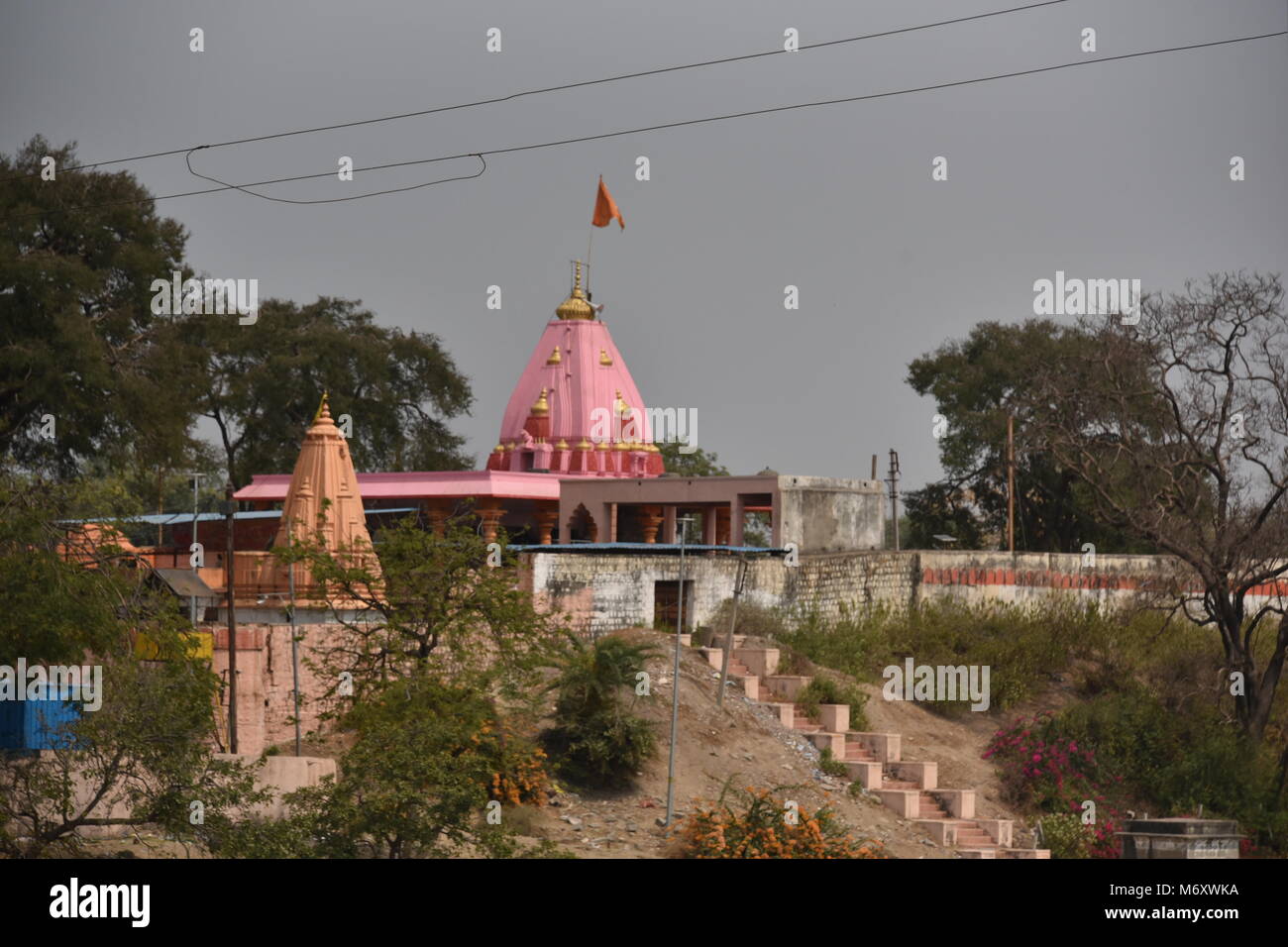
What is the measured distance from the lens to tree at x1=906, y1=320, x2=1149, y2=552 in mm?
46781

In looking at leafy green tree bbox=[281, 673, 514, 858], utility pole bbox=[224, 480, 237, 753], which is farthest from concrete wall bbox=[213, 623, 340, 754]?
leafy green tree bbox=[281, 673, 514, 858]

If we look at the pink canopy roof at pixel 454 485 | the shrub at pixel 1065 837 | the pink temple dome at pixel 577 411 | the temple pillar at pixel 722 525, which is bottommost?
the shrub at pixel 1065 837

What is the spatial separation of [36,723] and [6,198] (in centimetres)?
2046

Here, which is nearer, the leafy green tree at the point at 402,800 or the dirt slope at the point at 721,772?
the leafy green tree at the point at 402,800

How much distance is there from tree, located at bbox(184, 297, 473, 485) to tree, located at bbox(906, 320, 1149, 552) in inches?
524

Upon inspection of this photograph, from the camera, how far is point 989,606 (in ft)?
113

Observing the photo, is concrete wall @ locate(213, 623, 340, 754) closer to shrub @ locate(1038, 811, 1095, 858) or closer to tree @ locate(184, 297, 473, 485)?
shrub @ locate(1038, 811, 1095, 858)

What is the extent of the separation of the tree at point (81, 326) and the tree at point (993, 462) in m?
20.3

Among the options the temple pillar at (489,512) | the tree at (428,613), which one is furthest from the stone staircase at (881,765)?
the temple pillar at (489,512)

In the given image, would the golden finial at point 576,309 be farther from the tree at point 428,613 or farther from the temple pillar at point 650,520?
the tree at point 428,613

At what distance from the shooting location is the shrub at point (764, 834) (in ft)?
69.9

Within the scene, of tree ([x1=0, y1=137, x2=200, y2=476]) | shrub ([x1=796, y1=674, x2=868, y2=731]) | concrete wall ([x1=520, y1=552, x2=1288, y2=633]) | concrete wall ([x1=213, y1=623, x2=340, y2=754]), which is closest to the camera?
concrete wall ([x1=213, y1=623, x2=340, y2=754])

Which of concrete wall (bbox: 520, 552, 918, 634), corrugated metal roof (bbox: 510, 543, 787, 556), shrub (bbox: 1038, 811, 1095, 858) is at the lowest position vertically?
shrub (bbox: 1038, 811, 1095, 858)
